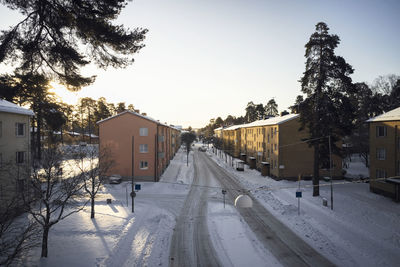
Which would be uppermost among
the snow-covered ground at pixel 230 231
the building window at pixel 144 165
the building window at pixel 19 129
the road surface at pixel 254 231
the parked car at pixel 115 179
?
the building window at pixel 19 129

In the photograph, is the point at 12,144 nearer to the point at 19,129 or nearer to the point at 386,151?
the point at 19,129

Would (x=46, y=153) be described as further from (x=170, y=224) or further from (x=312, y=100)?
(x=312, y=100)

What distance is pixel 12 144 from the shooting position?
17.2 meters

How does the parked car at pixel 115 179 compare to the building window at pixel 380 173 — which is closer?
the building window at pixel 380 173

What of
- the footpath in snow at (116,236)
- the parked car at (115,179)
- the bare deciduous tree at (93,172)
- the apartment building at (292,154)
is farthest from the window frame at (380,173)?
the parked car at (115,179)

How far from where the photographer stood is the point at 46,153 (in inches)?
538

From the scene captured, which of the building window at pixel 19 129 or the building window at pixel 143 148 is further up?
the building window at pixel 19 129

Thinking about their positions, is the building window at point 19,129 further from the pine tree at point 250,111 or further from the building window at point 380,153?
the pine tree at point 250,111

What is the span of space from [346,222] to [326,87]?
43.8 ft

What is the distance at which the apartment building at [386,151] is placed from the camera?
23.2 meters

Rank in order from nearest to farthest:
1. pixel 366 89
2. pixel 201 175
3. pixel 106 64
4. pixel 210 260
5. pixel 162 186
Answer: pixel 106 64
pixel 210 260
pixel 162 186
pixel 201 175
pixel 366 89

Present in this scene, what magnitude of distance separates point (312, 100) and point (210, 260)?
19.3 metres

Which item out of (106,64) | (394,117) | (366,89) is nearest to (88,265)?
(106,64)

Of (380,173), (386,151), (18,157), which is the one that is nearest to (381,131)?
(386,151)
